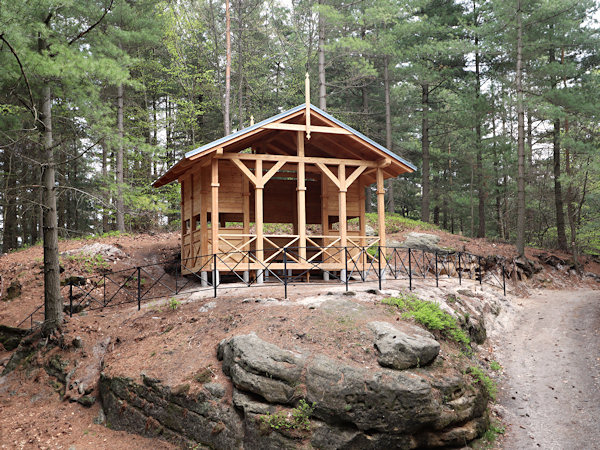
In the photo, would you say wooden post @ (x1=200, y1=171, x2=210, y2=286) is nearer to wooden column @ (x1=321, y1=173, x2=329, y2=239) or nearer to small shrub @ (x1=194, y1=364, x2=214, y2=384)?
wooden column @ (x1=321, y1=173, x2=329, y2=239)

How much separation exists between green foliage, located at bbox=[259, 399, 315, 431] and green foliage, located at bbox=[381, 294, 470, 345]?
9.96 ft

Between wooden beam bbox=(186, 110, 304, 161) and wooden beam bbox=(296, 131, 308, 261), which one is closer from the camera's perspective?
wooden beam bbox=(186, 110, 304, 161)

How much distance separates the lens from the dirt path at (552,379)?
750 centimetres

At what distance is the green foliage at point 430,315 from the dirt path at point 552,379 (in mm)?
1379

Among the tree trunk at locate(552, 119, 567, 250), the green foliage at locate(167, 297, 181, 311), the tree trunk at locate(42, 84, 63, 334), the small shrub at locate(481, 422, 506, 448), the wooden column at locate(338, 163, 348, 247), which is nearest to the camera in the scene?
the small shrub at locate(481, 422, 506, 448)

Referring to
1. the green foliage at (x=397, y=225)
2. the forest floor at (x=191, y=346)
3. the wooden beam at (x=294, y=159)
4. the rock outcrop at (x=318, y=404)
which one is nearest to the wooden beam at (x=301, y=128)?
the wooden beam at (x=294, y=159)

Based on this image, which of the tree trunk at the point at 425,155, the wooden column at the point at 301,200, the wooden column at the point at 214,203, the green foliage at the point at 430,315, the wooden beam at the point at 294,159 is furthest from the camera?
the tree trunk at the point at 425,155

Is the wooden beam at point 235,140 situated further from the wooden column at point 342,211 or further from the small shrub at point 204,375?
the small shrub at point 204,375

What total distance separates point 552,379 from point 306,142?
9.71 metres

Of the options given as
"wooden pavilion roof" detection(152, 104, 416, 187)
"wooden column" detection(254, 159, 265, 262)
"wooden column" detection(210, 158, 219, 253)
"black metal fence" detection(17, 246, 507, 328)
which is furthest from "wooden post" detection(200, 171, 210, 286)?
"wooden column" detection(254, 159, 265, 262)

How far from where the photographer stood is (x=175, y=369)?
8008 millimetres

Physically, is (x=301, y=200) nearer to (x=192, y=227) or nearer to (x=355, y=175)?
(x=355, y=175)

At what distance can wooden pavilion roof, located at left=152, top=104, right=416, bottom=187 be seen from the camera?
494 inches

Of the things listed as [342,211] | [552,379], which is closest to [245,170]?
[342,211]
